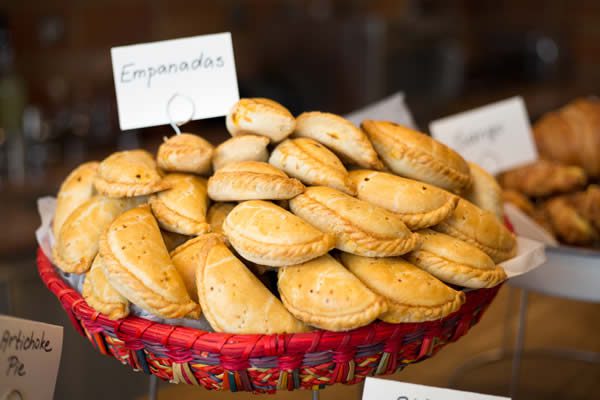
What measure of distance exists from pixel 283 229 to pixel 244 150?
16 cm

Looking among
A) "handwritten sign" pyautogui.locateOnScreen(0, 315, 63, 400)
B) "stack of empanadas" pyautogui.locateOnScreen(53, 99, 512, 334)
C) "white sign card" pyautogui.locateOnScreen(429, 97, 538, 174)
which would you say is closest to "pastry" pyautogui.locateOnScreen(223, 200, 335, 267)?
"stack of empanadas" pyautogui.locateOnScreen(53, 99, 512, 334)

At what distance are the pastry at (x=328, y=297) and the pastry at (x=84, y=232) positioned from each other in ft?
0.82

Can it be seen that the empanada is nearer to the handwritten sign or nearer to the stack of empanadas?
the stack of empanadas

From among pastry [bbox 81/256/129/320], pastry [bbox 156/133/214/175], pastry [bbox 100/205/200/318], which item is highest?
pastry [bbox 156/133/214/175]

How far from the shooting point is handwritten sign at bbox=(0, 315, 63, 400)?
648 mm

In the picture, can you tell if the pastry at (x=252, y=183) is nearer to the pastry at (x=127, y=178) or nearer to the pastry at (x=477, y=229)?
the pastry at (x=127, y=178)

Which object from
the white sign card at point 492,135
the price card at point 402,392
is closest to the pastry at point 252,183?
the price card at point 402,392

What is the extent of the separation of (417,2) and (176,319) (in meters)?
3.04

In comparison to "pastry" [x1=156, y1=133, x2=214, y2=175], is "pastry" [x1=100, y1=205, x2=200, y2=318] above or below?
below

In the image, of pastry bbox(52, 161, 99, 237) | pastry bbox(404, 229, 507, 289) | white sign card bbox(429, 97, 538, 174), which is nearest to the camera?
pastry bbox(404, 229, 507, 289)

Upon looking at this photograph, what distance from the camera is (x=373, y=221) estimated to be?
72 cm

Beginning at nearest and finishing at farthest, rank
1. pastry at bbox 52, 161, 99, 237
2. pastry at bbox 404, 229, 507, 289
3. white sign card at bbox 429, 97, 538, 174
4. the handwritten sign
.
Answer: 1. the handwritten sign
2. pastry at bbox 404, 229, 507, 289
3. pastry at bbox 52, 161, 99, 237
4. white sign card at bbox 429, 97, 538, 174

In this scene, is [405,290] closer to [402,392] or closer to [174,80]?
[402,392]

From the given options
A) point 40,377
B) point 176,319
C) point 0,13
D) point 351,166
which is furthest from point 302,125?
point 0,13
